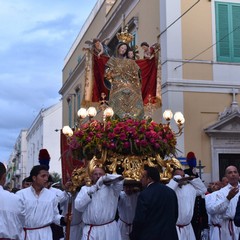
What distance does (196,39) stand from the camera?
55.1ft

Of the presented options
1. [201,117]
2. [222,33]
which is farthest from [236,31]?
[201,117]

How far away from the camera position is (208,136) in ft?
53.9

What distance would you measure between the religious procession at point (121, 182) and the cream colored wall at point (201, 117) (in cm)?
538

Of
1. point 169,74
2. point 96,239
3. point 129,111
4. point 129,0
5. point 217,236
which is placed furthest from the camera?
point 129,0

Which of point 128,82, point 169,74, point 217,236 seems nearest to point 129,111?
point 128,82

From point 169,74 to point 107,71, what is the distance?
6728 mm

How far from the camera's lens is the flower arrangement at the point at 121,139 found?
26.9ft

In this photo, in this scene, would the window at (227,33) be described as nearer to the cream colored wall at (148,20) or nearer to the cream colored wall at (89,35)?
the cream colored wall at (148,20)

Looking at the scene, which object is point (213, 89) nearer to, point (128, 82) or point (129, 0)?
point (129, 0)

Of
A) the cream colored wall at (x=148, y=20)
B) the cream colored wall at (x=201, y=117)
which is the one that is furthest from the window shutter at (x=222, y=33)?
the cream colored wall at (x=148, y=20)

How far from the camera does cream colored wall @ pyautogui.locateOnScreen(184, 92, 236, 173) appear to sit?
1620 cm

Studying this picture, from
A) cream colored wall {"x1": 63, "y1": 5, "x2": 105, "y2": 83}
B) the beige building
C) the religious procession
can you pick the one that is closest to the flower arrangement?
the religious procession

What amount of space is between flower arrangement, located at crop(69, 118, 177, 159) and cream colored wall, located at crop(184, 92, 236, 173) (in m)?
7.78

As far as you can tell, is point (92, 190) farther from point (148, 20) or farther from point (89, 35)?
point (89, 35)
